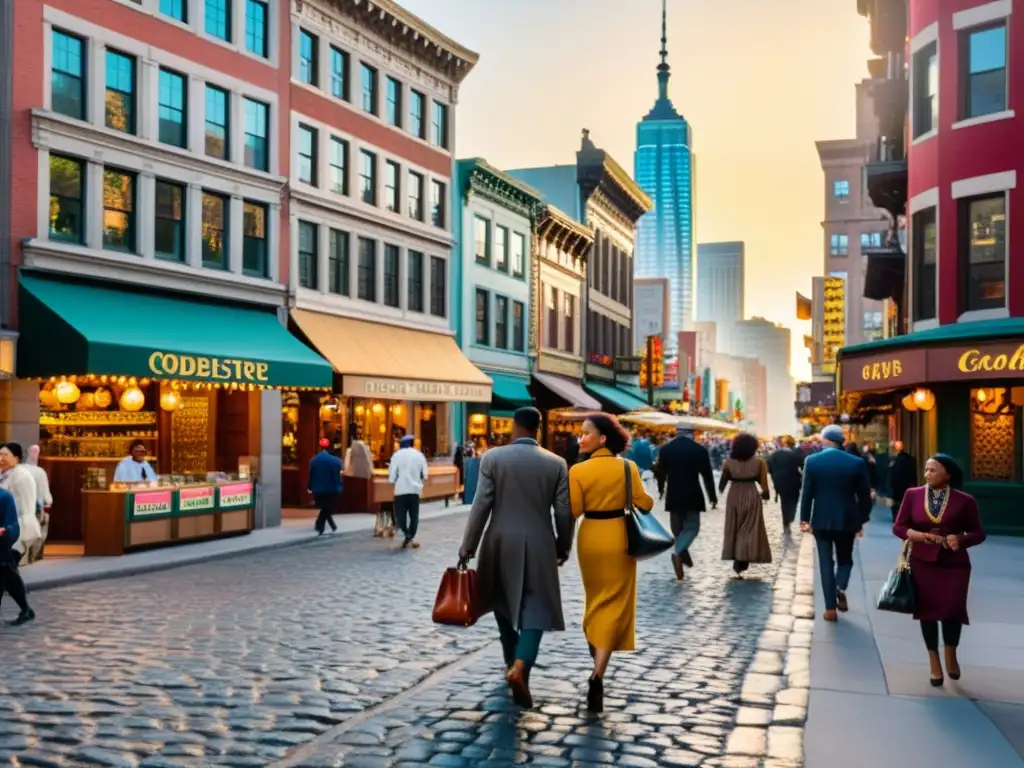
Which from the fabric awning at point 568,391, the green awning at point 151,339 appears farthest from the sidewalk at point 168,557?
the fabric awning at point 568,391

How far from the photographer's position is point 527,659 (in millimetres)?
7430

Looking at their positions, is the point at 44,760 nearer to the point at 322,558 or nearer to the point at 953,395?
the point at 322,558

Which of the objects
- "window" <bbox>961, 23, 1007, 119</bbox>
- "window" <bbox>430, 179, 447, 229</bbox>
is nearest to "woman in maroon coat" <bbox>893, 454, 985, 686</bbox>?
"window" <bbox>961, 23, 1007, 119</bbox>

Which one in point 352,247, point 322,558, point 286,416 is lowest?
point 322,558

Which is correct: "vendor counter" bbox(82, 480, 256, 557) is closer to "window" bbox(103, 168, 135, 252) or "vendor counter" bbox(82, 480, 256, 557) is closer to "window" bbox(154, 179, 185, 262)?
"window" bbox(103, 168, 135, 252)

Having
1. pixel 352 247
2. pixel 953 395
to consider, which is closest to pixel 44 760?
pixel 953 395

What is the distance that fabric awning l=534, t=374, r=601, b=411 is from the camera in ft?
149

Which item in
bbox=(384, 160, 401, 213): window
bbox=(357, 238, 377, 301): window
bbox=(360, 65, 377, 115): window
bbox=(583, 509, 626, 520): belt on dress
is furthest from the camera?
bbox=(384, 160, 401, 213): window

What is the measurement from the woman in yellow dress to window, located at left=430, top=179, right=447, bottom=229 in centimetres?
2828

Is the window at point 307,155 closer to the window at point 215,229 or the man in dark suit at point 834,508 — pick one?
the window at point 215,229

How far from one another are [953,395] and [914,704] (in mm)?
16425

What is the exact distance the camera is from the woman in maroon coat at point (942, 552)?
8.12 metres

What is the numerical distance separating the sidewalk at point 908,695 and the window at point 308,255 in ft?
62.1

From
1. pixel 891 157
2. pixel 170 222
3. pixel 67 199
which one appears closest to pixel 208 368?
pixel 170 222
